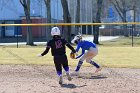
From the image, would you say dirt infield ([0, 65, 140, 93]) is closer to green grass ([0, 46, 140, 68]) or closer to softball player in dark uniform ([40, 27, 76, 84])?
softball player in dark uniform ([40, 27, 76, 84])

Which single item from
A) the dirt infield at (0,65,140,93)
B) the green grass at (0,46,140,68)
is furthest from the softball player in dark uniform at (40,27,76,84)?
the green grass at (0,46,140,68)

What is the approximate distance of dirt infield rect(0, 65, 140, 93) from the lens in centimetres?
977

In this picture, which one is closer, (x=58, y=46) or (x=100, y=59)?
(x=58, y=46)

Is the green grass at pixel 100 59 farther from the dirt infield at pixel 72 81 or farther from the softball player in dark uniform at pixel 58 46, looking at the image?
the softball player in dark uniform at pixel 58 46

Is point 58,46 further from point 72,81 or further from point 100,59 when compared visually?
point 100,59

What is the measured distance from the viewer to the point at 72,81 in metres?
11.2

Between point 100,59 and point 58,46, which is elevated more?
point 58,46

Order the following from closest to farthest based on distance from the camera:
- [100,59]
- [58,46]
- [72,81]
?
[58,46] < [72,81] < [100,59]

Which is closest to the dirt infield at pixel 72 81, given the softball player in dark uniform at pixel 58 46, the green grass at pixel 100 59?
the softball player in dark uniform at pixel 58 46

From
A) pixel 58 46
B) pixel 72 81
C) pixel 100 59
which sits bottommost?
pixel 100 59

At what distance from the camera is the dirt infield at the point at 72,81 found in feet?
32.1

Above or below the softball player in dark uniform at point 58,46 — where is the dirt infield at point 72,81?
below

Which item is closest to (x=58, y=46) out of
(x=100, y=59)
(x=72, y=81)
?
(x=72, y=81)

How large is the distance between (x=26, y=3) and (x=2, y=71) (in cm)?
2376
